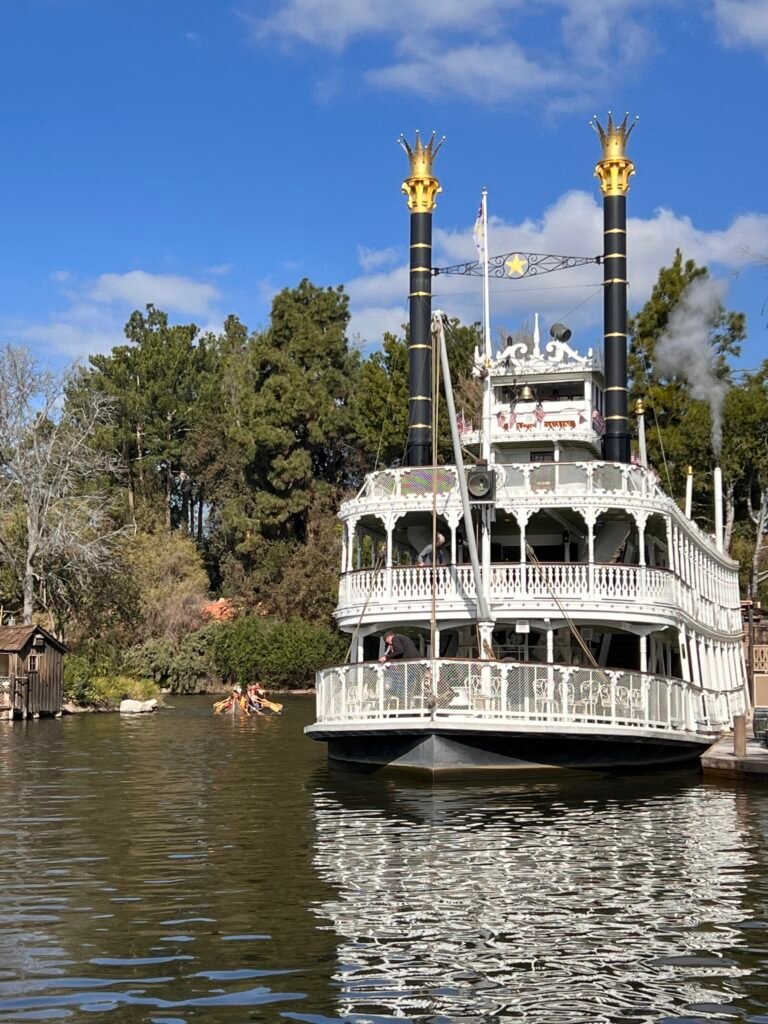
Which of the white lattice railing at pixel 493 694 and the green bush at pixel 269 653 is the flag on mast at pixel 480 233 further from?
the green bush at pixel 269 653

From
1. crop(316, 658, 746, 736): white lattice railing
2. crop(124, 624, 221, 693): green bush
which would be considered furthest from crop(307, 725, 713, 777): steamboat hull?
crop(124, 624, 221, 693): green bush

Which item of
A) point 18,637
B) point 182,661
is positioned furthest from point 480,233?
point 182,661

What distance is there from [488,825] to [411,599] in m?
8.47

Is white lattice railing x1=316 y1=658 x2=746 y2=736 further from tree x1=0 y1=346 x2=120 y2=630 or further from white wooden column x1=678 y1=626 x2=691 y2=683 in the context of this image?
tree x1=0 y1=346 x2=120 y2=630

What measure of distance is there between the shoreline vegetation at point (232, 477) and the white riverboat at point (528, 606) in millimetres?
18224

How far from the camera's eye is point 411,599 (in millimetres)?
27219

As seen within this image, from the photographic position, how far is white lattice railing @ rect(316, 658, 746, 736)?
78.8 feet

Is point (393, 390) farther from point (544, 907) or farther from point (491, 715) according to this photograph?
point (544, 907)

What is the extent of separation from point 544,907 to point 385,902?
157cm

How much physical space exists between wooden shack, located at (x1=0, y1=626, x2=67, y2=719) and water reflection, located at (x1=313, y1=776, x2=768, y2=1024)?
25.7m

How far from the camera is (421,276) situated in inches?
1496

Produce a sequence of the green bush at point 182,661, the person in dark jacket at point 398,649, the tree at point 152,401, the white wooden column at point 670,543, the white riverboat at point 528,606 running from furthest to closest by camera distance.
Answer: the tree at point 152,401
the green bush at point 182,661
the white wooden column at point 670,543
the person in dark jacket at point 398,649
the white riverboat at point 528,606

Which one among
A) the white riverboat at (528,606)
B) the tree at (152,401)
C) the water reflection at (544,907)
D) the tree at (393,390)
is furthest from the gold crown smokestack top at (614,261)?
the tree at (152,401)

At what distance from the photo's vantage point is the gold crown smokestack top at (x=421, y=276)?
1462 inches
